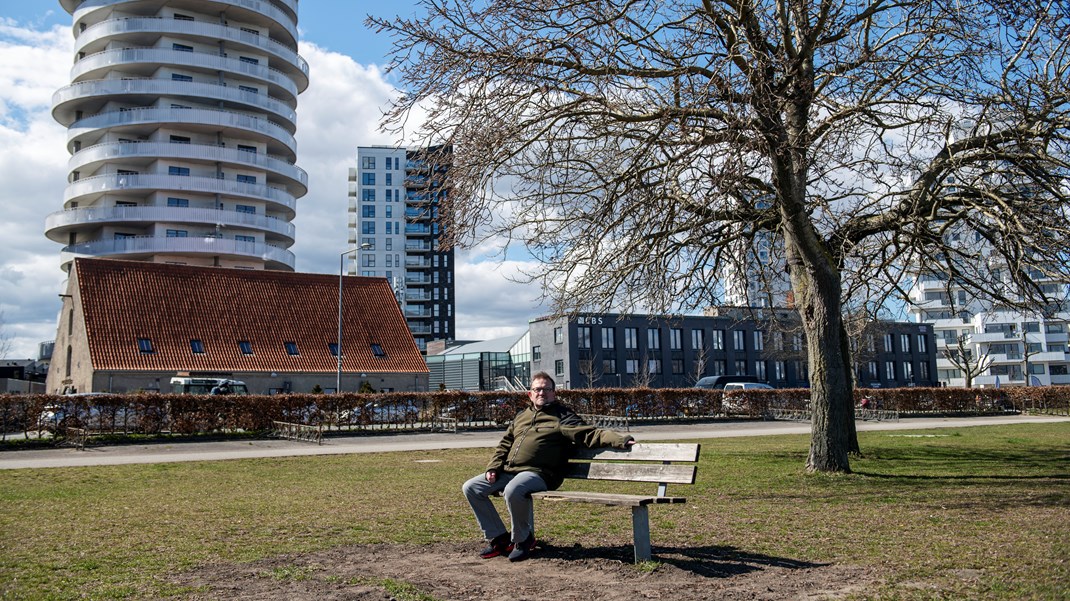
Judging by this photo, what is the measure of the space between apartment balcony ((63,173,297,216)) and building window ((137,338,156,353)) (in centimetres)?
2615

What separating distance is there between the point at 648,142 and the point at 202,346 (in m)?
39.7

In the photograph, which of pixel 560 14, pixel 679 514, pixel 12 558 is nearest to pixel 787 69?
pixel 560 14

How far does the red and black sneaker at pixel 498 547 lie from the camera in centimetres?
723

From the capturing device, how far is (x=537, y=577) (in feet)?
21.1

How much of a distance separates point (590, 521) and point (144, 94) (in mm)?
68920

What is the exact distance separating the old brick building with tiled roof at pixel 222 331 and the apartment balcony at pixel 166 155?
70.6 ft

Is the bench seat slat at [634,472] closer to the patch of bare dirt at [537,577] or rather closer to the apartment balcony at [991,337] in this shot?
the patch of bare dirt at [537,577]

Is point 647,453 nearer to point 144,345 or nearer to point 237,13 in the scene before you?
point 144,345

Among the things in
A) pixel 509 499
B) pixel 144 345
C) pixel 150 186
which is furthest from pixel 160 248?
pixel 509 499

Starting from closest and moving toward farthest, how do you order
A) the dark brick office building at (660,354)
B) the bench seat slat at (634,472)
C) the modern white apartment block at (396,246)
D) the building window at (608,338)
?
the bench seat slat at (634,472), the dark brick office building at (660,354), the building window at (608,338), the modern white apartment block at (396,246)

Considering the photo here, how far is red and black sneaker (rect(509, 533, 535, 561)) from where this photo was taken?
7.05 m

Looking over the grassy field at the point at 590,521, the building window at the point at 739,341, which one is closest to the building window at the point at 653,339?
the building window at the point at 739,341

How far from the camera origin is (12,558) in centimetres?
739

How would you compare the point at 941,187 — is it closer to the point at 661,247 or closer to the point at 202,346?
the point at 661,247
